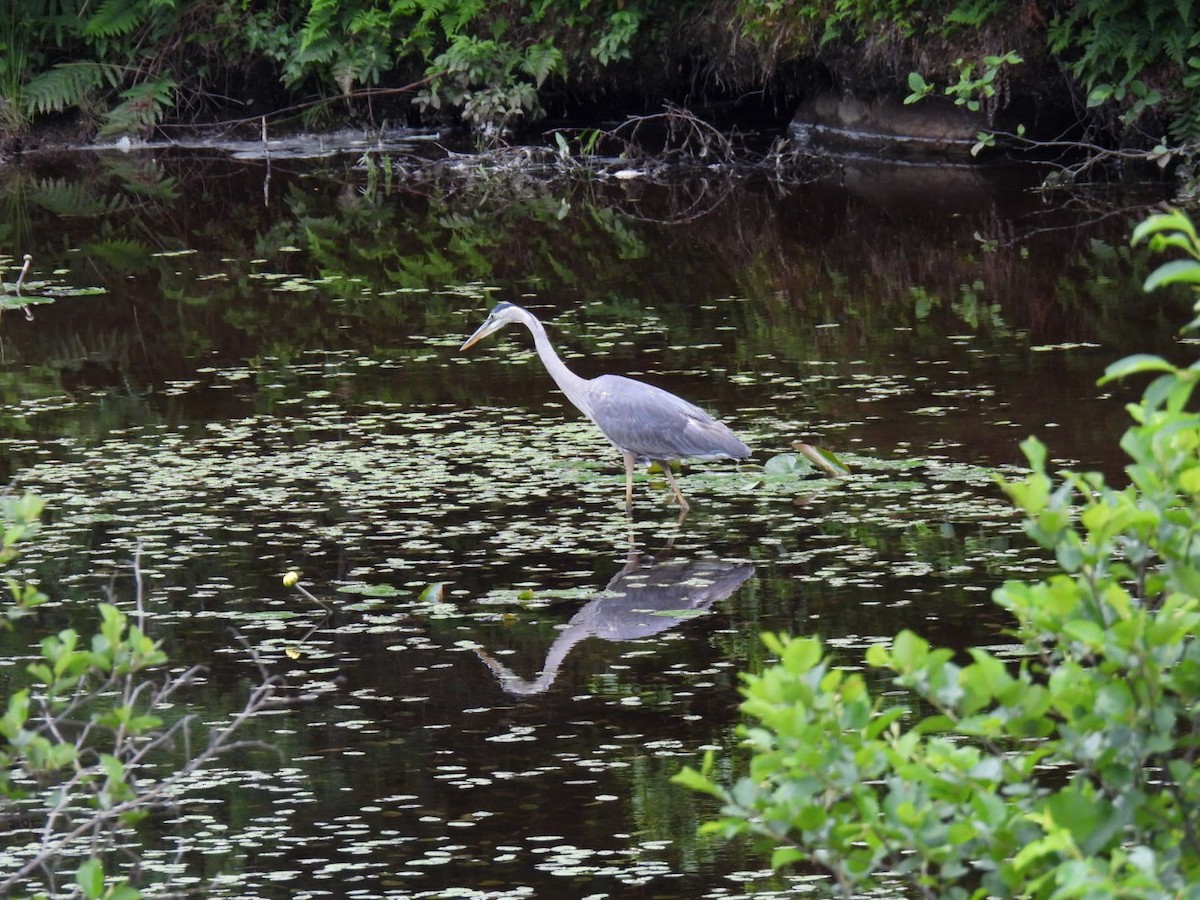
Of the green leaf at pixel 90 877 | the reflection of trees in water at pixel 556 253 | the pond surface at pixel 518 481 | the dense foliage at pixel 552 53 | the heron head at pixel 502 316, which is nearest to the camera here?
the green leaf at pixel 90 877

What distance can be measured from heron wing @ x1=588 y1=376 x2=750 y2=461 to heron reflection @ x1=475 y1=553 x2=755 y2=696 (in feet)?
2.07

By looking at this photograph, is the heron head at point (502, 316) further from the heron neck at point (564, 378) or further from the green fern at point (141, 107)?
the green fern at point (141, 107)

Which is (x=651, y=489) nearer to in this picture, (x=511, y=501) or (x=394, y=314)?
(x=511, y=501)

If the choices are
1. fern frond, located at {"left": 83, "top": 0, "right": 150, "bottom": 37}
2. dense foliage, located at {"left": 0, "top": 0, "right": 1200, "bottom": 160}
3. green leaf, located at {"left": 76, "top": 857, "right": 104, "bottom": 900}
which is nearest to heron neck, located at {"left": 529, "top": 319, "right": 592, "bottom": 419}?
green leaf, located at {"left": 76, "top": 857, "right": 104, "bottom": 900}

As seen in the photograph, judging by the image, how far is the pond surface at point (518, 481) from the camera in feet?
14.6

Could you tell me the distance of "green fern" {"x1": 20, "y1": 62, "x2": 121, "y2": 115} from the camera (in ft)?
54.5

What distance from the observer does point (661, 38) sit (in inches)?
607

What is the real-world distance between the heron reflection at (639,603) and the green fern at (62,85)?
12.0 meters

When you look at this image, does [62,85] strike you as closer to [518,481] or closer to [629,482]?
[518,481]

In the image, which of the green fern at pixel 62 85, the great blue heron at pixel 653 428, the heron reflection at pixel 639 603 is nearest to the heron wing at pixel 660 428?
the great blue heron at pixel 653 428

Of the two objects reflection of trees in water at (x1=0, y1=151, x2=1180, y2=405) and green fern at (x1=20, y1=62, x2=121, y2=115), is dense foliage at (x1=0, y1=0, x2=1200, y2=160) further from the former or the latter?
reflection of trees in water at (x1=0, y1=151, x2=1180, y2=405)

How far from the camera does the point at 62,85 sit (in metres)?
16.6

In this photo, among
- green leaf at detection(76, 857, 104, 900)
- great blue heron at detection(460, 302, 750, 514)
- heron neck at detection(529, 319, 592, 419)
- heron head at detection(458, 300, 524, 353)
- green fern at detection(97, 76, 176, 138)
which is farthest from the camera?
green fern at detection(97, 76, 176, 138)

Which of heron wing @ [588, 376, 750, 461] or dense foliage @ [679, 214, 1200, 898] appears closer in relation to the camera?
dense foliage @ [679, 214, 1200, 898]
